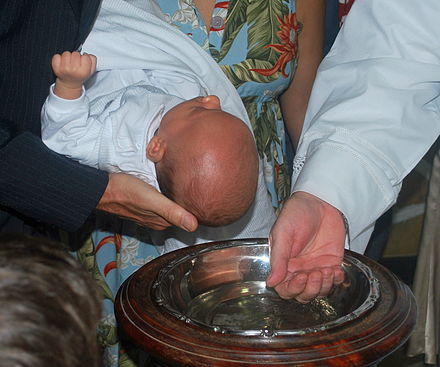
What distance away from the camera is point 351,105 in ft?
4.95

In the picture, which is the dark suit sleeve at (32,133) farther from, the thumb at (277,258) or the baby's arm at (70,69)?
the thumb at (277,258)

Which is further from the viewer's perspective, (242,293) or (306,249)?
(306,249)

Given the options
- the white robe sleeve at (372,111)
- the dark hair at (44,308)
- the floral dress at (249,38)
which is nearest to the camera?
the dark hair at (44,308)

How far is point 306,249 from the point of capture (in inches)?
53.8

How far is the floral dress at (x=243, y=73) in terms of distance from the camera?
1.74 metres

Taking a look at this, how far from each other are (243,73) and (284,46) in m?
0.11

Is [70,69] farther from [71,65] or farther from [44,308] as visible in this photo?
[44,308]

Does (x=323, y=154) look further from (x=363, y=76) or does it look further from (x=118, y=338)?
(x=118, y=338)

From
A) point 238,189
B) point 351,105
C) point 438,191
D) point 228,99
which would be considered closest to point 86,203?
point 238,189

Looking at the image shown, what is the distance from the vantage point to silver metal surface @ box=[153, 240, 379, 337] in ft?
3.60

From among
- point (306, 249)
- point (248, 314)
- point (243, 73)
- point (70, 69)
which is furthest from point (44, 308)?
point (243, 73)

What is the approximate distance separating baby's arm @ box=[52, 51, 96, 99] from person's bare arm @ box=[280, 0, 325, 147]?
1.98 ft

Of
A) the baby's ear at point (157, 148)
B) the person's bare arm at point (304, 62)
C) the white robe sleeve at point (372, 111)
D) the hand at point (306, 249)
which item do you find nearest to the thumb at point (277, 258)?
the hand at point (306, 249)

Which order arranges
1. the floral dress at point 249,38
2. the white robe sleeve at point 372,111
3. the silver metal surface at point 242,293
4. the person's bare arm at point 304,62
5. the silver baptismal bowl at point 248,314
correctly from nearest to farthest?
the silver baptismal bowl at point 248,314
the silver metal surface at point 242,293
the white robe sleeve at point 372,111
the floral dress at point 249,38
the person's bare arm at point 304,62
